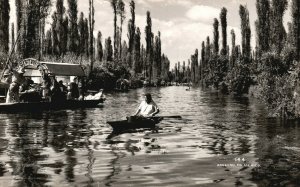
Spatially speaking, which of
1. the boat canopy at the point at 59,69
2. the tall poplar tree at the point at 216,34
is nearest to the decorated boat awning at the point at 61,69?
the boat canopy at the point at 59,69

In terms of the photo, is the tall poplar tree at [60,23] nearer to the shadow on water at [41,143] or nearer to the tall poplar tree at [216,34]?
the tall poplar tree at [216,34]

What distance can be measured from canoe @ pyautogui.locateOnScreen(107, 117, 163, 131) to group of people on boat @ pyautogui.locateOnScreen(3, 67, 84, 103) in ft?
31.9

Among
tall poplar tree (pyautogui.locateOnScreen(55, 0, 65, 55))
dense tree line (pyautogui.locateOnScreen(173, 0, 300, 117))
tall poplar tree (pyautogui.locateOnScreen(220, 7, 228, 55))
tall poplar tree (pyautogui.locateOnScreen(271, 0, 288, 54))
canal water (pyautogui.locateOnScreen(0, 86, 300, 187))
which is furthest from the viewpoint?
tall poplar tree (pyautogui.locateOnScreen(220, 7, 228, 55))

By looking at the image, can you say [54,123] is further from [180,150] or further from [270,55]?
[270,55]

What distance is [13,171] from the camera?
9.74m

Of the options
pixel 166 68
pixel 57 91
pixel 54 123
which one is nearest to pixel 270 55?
pixel 57 91

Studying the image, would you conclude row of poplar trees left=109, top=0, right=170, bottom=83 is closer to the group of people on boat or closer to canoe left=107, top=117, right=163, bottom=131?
the group of people on boat

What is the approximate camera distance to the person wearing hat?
2428 cm

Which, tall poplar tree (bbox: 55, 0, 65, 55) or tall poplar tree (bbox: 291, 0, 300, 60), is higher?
tall poplar tree (bbox: 55, 0, 65, 55)

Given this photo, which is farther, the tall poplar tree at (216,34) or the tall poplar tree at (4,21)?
the tall poplar tree at (216,34)

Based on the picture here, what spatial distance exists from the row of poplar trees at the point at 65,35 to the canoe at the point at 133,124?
16110 mm

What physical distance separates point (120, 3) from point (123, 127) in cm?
5876

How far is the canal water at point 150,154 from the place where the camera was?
363 inches

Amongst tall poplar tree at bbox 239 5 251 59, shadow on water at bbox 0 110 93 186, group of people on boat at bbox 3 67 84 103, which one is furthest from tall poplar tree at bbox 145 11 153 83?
shadow on water at bbox 0 110 93 186
